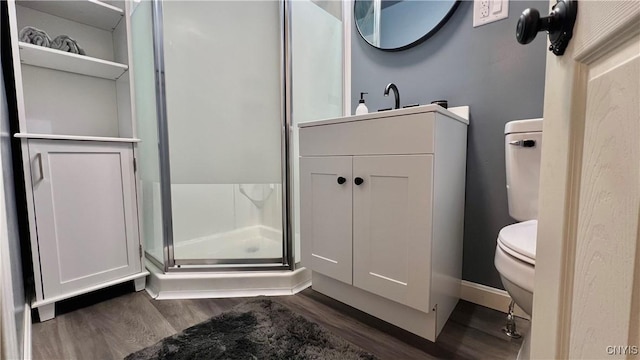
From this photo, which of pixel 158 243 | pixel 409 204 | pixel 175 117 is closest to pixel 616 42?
pixel 409 204

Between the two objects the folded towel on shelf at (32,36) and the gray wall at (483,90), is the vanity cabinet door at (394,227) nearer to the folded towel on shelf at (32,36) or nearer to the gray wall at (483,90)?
the gray wall at (483,90)

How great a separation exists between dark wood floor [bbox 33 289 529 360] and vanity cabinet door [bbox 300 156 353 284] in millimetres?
193

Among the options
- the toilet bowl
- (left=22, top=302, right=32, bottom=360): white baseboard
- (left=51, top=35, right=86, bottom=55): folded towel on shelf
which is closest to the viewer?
the toilet bowl

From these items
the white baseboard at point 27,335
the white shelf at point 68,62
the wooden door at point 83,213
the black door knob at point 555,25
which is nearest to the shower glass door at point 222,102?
the wooden door at point 83,213

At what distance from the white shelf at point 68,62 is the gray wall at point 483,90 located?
1.60 metres

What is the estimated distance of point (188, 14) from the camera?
1441 millimetres

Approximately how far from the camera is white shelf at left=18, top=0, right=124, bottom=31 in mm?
1345

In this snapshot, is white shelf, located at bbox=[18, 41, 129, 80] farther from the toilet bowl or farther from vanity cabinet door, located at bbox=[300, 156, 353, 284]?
the toilet bowl

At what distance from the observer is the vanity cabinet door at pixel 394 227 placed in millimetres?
981

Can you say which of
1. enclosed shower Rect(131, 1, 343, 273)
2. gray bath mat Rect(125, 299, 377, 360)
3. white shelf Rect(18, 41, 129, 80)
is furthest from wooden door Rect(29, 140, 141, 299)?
gray bath mat Rect(125, 299, 377, 360)

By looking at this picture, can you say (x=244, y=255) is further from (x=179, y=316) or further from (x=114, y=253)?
(x=114, y=253)

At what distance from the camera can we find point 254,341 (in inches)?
40.7

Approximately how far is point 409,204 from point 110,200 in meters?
1.41

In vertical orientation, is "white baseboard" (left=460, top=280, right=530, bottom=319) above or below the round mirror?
below
